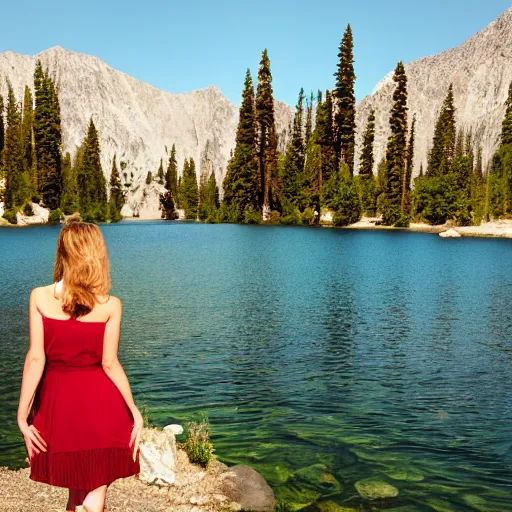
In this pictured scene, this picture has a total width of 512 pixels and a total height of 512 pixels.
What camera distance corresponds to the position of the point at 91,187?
107812 millimetres

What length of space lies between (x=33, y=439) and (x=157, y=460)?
416 cm

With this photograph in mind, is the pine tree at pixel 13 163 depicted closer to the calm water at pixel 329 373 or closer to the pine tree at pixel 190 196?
the pine tree at pixel 190 196

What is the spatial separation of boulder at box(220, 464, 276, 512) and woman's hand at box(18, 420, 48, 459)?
13.8 feet

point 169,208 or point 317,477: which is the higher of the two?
point 169,208

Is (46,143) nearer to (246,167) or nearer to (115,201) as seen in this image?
(246,167)

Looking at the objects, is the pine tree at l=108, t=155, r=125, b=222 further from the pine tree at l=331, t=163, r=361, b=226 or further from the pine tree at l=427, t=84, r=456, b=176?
the pine tree at l=427, t=84, r=456, b=176

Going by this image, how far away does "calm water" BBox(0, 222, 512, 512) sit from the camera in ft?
28.0

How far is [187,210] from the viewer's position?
451 ft

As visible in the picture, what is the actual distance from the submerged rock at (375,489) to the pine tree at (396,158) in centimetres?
7201

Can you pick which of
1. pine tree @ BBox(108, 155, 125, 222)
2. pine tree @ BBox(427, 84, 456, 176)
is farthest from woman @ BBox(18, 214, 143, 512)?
pine tree @ BBox(108, 155, 125, 222)

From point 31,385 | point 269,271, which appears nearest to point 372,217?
point 269,271

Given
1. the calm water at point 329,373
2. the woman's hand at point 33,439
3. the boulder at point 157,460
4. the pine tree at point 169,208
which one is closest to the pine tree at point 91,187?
the pine tree at point 169,208

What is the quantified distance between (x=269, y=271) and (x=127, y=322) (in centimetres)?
1441

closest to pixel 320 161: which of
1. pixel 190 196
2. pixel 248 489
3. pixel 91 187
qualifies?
pixel 91 187
